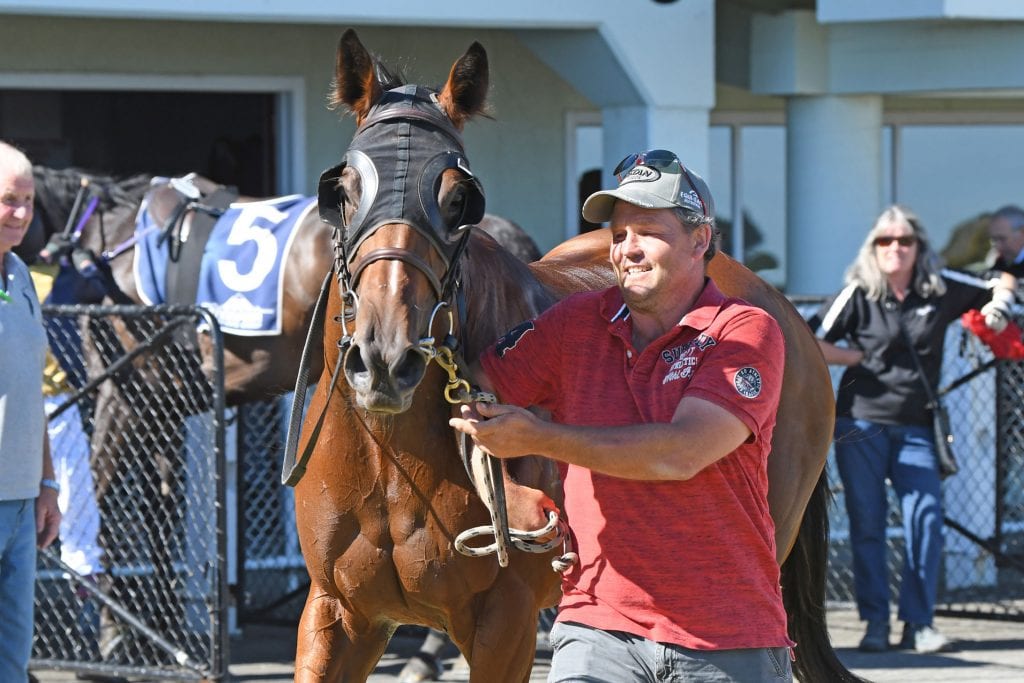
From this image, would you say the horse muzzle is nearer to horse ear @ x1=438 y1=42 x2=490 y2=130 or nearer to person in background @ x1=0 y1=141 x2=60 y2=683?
horse ear @ x1=438 y1=42 x2=490 y2=130

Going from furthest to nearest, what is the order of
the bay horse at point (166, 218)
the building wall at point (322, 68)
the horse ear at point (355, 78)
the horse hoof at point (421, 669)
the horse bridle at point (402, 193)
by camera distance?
the building wall at point (322, 68) < the bay horse at point (166, 218) < the horse hoof at point (421, 669) < the horse ear at point (355, 78) < the horse bridle at point (402, 193)

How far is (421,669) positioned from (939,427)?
2649mm

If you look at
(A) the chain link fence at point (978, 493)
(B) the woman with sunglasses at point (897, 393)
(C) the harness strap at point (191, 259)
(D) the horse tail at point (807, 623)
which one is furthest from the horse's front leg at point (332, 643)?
(A) the chain link fence at point (978, 493)

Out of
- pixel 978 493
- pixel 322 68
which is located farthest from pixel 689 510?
pixel 322 68

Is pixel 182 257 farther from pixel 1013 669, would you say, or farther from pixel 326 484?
pixel 1013 669

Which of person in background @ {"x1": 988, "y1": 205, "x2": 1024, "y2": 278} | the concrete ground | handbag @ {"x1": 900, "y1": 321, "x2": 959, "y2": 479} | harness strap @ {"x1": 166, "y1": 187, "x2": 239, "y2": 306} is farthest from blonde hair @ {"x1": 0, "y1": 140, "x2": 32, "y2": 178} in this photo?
person in background @ {"x1": 988, "y1": 205, "x2": 1024, "y2": 278}

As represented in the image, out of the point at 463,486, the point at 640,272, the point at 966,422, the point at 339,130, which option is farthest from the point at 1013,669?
the point at 339,130

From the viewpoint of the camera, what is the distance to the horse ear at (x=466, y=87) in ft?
12.4

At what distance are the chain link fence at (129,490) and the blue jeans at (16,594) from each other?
6.17 feet

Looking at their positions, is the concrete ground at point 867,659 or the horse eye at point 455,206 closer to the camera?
the horse eye at point 455,206

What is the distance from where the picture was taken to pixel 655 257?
3.06m

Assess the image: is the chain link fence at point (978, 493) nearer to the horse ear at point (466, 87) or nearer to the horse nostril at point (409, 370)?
the horse ear at point (466, 87)

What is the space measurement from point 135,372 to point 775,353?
433cm

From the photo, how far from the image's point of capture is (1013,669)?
22.2 feet
